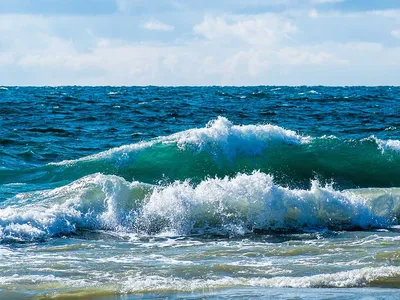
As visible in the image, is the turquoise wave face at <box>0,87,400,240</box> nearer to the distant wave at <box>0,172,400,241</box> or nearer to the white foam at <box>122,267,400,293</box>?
the distant wave at <box>0,172,400,241</box>

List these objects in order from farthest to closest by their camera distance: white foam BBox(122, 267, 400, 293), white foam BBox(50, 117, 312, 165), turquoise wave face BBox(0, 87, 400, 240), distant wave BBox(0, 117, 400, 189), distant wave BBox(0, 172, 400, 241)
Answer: white foam BBox(50, 117, 312, 165) < distant wave BBox(0, 117, 400, 189) < turquoise wave face BBox(0, 87, 400, 240) < distant wave BBox(0, 172, 400, 241) < white foam BBox(122, 267, 400, 293)

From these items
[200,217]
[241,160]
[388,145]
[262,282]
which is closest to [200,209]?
[200,217]

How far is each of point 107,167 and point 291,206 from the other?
18.9 feet

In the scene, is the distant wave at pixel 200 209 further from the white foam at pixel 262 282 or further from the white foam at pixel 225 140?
the white foam at pixel 225 140

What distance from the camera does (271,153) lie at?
55.0 ft

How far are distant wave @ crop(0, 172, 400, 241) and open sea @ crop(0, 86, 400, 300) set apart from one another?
0.08ft

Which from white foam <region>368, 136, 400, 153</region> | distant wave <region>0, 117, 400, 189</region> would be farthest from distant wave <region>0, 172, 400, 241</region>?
white foam <region>368, 136, 400, 153</region>

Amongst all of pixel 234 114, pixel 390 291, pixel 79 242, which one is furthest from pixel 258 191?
pixel 234 114

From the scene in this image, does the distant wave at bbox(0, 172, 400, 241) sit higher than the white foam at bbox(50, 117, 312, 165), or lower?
lower

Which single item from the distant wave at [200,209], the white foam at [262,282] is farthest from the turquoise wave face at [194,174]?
the white foam at [262,282]

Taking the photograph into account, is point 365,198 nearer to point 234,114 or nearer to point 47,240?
point 47,240

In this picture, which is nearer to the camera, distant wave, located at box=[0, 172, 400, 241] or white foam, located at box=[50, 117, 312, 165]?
distant wave, located at box=[0, 172, 400, 241]

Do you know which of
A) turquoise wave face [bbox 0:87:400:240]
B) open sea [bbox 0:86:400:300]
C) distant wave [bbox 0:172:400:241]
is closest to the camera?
open sea [bbox 0:86:400:300]

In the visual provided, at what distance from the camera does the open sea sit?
24.3 feet
